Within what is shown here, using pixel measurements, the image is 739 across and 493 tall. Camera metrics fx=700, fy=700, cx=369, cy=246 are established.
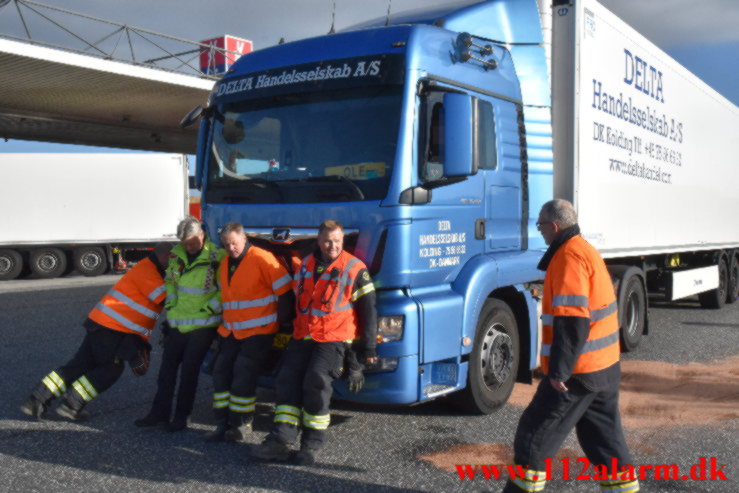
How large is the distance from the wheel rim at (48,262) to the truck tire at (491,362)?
1732cm

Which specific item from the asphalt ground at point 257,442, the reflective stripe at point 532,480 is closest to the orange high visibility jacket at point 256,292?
the asphalt ground at point 257,442

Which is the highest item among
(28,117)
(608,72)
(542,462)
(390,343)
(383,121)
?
(28,117)

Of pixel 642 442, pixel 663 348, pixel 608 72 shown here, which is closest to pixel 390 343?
pixel 642 442

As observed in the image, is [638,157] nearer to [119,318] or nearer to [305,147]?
[305,147]

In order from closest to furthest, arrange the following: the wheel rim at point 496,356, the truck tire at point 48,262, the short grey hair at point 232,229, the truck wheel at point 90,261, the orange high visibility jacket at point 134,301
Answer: the short grey hair at point 232,229 → the wheel rim at point 496,356 → the orange high visibility jacket at point 134,301 → the truck tire at point 48,262 → the truck wheel at point 90,261

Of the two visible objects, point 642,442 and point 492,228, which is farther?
point 492,228

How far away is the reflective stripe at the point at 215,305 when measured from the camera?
5340 millimetres

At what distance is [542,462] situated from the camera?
140 inches

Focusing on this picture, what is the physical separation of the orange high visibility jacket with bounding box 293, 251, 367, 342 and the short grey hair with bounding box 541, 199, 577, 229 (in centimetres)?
136

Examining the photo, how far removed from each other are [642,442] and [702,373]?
8.62ft

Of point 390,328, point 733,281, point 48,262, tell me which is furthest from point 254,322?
point 48,262

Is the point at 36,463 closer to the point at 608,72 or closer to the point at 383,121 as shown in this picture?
the point at 383,121

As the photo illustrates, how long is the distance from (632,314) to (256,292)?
5.06 m

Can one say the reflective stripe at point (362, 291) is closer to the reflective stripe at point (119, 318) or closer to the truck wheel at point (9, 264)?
the reflective stripe at point (119, 318)
